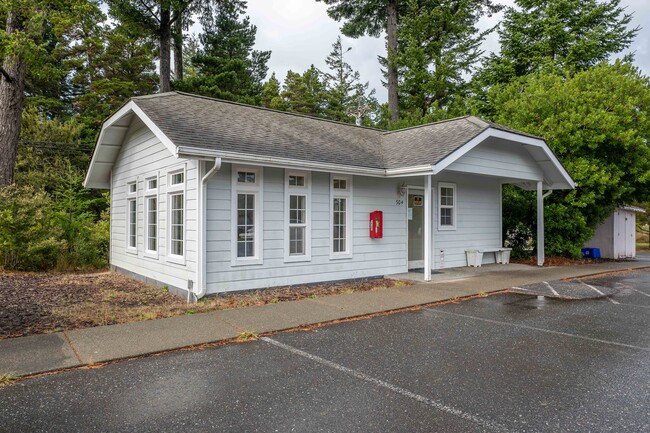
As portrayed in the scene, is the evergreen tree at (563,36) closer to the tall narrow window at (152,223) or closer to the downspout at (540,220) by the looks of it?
the downspout at (540,220)

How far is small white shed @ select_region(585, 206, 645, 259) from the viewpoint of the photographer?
55.0 feet

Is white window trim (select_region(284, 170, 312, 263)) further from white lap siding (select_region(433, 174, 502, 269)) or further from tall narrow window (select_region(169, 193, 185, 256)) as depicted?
white lap siding (select_region(433, 174, 502, 269))

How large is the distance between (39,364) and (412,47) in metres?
22.3

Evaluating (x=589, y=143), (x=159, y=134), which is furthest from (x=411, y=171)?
(x=589, y=143)

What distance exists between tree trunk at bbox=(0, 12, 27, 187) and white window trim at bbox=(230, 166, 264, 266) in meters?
10.1

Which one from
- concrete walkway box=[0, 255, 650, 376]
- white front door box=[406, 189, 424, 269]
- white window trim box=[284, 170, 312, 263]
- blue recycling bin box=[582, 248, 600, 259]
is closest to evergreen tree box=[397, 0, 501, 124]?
blue recycling bin box=[582, 248, 600, 259]

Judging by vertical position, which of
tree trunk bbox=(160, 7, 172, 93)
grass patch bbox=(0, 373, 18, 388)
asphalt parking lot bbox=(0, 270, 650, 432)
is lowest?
asphalt parking lot bbox=(0, 270, 650, 432)

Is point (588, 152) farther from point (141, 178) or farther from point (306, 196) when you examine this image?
point (141, 178)

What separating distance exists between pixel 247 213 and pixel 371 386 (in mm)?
5129

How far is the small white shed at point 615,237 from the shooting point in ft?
55.0

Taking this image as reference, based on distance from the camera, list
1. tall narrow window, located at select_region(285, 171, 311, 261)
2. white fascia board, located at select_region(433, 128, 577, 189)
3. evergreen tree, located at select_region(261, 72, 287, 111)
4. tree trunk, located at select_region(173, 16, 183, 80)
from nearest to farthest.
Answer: tall narrow window, located at select_region(285, 171, 311, 261), white fascia board, located at select_region(433, 128, 577, 189), tree trunk, located at select_region(173, 16, 183, 80), evergreen tree, located at select_region(261, 72, 287, 111)

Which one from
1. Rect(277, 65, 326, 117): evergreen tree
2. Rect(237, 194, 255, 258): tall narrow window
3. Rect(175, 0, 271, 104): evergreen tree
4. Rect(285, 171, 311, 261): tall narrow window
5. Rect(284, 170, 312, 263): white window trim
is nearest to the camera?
Rect(237, 194, 255, 258): tall narrow window

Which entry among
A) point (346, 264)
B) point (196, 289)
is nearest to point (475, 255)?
point (346, 264)

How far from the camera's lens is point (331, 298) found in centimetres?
802
